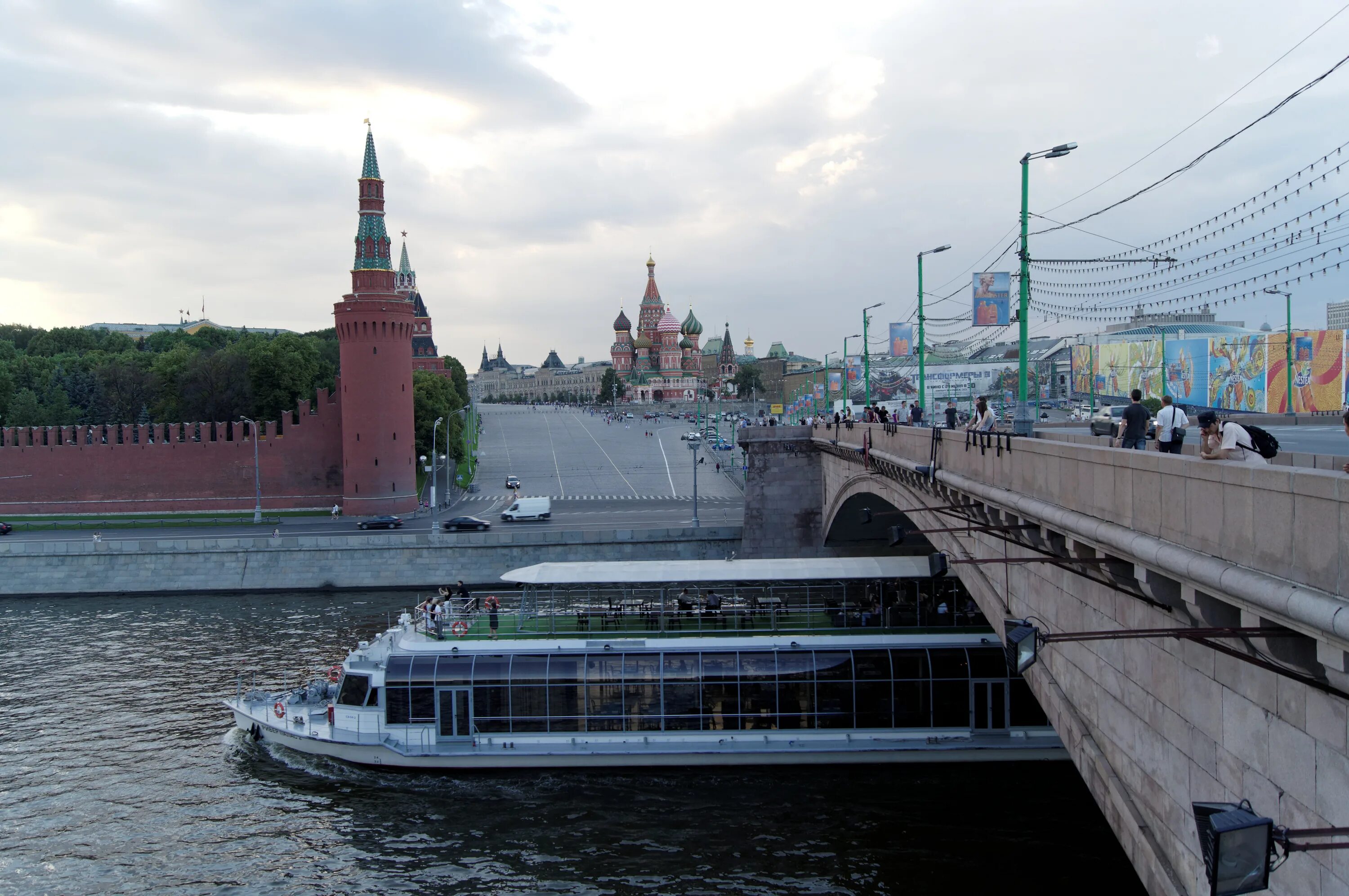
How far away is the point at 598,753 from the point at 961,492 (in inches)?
330

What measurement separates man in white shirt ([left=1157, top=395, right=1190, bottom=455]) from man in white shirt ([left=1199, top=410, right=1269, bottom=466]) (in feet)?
6.15

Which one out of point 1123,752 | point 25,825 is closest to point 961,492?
point 1123,752

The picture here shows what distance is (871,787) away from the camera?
59.7 feet

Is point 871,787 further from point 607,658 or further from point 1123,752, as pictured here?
point 1123,752

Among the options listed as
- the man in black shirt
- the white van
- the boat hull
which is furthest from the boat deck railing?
the white van

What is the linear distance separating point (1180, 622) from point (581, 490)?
51.0 m

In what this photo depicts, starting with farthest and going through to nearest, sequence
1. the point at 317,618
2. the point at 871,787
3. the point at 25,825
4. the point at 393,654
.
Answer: the point at 317,618 < the point at 393,654 < the point at 871,787 < the point at 25,825

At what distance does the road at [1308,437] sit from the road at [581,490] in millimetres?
19590

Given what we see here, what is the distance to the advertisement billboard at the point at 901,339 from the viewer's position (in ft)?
109

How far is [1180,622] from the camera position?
7648 millimetres

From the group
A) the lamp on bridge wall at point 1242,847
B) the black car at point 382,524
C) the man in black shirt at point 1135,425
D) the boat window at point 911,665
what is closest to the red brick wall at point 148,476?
the black car at point 382,524

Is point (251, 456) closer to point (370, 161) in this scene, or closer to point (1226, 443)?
point (370, 161)

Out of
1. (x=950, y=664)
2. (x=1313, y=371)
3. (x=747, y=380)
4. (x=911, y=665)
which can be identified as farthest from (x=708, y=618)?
(x=747, y=380)

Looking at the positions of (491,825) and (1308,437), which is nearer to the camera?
(491,825)
